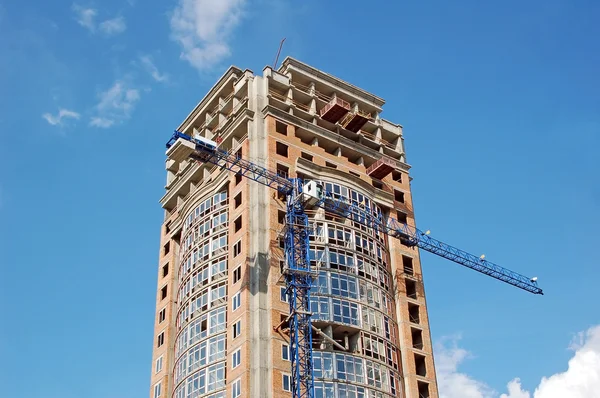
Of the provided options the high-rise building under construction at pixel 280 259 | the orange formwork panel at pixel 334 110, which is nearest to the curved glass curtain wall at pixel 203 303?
the high-rise building under construction at pixel 280 259

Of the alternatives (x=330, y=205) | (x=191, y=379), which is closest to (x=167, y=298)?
(x=191, y=379)

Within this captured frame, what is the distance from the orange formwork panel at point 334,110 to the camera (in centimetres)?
10681

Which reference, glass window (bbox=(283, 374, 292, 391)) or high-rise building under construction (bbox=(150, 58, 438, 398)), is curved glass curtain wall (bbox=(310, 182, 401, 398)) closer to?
high-rise building under construction (bbox=(150, 58, 438, 398))

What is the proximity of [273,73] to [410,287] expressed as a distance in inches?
1218

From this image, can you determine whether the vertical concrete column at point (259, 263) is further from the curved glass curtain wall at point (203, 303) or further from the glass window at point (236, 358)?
the curved glass curtain wall at point (203, 303)

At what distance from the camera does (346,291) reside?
91.6 metres

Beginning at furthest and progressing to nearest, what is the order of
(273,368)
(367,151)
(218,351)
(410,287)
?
1. (367,151)
2. (410,287)
3. (218,351)
4. (273,368)

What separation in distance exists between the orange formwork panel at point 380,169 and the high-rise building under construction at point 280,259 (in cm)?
20

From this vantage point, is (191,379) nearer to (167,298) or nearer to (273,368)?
(273,368)

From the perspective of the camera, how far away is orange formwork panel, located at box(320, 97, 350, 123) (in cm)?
10681

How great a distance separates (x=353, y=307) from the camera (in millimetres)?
90812

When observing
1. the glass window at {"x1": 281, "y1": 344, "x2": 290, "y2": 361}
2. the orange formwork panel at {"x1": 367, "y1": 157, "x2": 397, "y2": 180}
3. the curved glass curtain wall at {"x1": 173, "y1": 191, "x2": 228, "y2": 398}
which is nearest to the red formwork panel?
the orange formwork panel at {"x1": 367, "y1": 157, "x2": 397, "y2": 180}

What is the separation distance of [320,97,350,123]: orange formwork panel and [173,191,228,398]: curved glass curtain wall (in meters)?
17.1

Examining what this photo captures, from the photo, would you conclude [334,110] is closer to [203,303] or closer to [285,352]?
[203,303]
